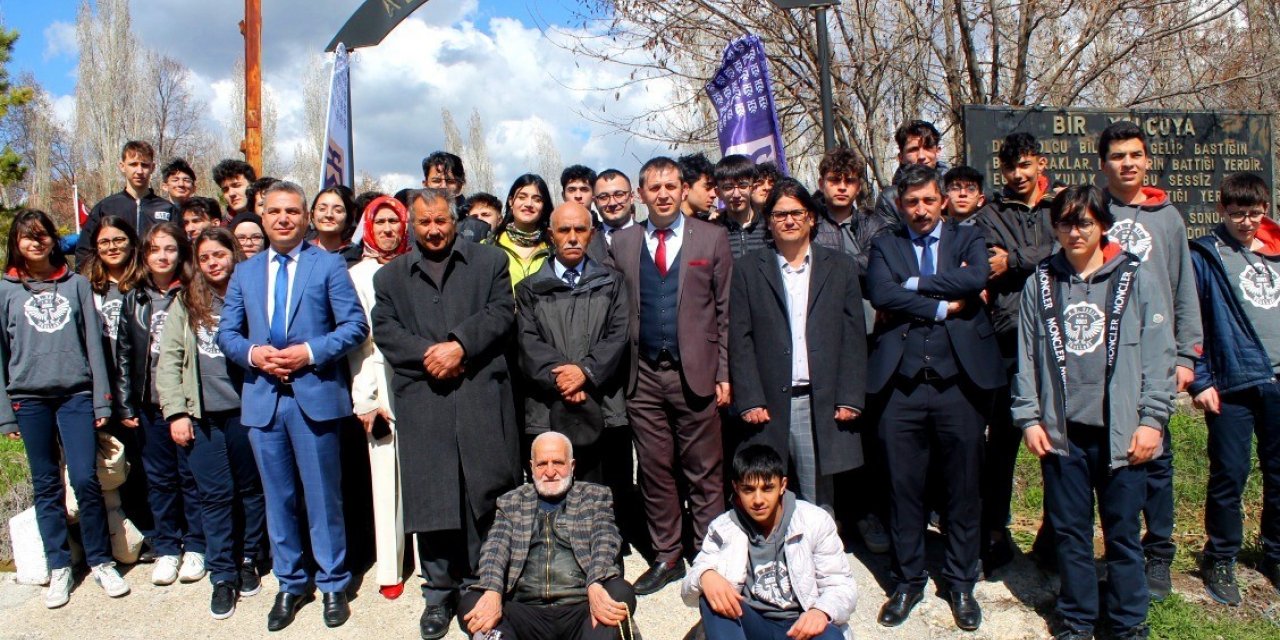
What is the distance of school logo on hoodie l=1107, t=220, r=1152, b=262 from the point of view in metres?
4.18

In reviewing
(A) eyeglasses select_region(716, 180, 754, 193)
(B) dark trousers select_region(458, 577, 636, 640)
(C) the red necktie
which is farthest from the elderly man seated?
(A) eyeglasses select_region(716, 180, 754, 193)

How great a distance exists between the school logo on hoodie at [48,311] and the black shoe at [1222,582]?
6018 millimetres

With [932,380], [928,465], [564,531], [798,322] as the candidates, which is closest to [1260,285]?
[932,380]

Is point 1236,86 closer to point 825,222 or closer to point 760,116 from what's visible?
point 760,116

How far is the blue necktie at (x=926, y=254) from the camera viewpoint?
13.9 ft

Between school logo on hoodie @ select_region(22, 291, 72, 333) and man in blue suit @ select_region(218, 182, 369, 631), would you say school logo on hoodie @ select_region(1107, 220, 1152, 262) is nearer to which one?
man in blue suit @ select_region(218, 182, 369, 631)

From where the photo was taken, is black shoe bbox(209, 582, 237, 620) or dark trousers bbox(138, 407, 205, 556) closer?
black shoe bbox(209, 582, 237, 620)

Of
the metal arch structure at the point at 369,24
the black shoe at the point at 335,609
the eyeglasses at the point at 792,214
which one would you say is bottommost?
the black shoe at the point at 335,609

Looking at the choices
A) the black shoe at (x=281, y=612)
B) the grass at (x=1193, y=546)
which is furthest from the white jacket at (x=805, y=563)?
the black shoe at (x=281, y=612)

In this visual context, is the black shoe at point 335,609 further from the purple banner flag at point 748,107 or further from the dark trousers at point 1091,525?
the purple banner flag at point 748,107

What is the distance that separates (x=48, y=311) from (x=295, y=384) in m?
1.57

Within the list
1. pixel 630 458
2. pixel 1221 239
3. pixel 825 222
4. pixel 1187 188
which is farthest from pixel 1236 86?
pixel 630 458

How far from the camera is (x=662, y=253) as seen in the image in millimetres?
4562

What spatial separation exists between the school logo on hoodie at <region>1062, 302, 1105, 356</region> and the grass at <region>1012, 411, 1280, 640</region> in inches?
54.5
